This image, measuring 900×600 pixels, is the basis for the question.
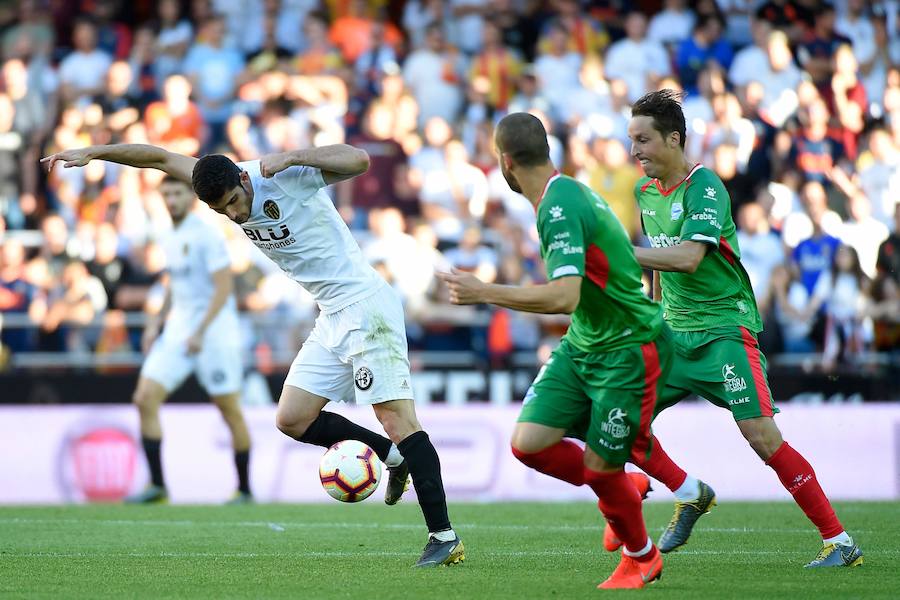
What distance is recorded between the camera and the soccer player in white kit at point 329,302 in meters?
7.38

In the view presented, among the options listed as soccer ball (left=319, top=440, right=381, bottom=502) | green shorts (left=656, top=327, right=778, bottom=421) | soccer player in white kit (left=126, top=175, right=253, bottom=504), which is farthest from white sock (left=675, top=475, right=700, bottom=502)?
soccer player in white kit (left=126, top=175, right=253, bottom=504)

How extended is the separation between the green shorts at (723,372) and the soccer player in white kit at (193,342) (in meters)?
5.69

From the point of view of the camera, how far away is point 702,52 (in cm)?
1881

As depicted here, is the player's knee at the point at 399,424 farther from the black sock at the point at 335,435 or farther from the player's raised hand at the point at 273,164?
the player's raised hand at the point at 273,164

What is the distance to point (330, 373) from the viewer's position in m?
8.07

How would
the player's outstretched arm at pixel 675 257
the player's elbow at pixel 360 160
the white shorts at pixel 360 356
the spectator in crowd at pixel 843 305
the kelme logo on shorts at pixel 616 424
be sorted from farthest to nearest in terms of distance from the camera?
the spectator in crowd at pixel 843 305 < the white shorts at pixel 360 356 < the player's elbow at pixel 360 160 < the player's outstretched arm at pixel 675 257 < the kelme logo on shorts at pixel 616 424

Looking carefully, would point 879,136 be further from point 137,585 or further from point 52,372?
point 137,585

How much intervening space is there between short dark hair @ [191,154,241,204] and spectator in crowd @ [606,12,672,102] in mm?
11566

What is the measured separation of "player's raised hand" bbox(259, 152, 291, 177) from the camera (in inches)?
280

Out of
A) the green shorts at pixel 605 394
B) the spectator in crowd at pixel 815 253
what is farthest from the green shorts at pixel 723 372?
the spectator in crowd at pixel 815 253

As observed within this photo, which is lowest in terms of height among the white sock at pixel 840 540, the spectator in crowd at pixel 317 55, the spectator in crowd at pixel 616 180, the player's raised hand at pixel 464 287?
the white sock at pixel 840 540

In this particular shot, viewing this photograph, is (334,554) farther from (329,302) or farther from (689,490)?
(689,490)

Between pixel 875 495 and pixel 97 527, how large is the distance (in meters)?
7.64

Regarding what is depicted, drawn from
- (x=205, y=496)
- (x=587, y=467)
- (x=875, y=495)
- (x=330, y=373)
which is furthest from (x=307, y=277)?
(x=875, y=495)
